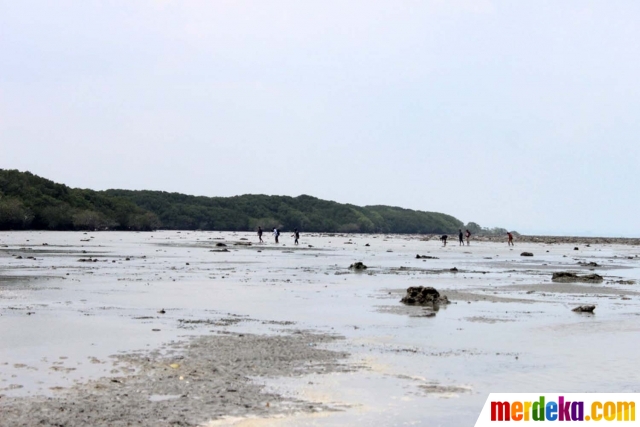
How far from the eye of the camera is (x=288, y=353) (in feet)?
43.2

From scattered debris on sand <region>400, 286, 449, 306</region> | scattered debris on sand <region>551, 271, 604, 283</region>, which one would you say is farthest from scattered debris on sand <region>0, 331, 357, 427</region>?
scattered debris on sand <region>551, 271, 604, 283</region>

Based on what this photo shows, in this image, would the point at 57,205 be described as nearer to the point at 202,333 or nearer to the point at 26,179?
the point at 26,179

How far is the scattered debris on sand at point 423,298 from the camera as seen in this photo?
70.4 feet

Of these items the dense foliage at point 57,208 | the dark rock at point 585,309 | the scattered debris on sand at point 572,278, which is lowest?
the dark rock at point 585,309

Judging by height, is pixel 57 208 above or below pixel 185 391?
above

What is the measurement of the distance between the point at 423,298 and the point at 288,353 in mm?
9022

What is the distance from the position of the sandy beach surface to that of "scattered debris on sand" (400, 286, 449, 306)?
1.52ft

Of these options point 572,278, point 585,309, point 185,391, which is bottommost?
point 185,391

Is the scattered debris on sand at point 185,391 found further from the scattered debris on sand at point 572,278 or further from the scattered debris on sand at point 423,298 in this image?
the scattered debris on sand at point 572,278

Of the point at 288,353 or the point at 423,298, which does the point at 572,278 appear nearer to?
the point at 423,298

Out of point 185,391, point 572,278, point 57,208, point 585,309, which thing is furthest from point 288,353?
point 57,208

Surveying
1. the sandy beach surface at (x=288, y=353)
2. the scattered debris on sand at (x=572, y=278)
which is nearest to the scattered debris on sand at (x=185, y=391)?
the sandy beach surface at (x=288, y=353)

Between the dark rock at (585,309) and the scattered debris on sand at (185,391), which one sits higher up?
the dark rock at (585,309)

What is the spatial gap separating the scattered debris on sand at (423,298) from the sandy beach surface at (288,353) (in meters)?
0.46
